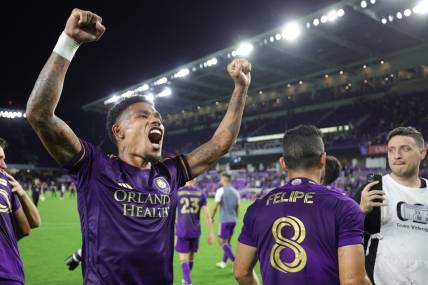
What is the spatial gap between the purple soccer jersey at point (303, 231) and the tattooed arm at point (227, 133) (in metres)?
0.50

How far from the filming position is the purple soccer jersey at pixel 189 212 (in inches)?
308

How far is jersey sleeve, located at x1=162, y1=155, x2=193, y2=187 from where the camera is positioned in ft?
9.09

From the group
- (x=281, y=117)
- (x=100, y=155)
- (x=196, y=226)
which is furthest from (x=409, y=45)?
(x=100, y=155)

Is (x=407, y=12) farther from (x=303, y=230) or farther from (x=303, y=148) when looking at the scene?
(x=303, y=230)

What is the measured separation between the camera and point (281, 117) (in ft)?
139

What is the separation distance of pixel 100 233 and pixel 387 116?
32.3m

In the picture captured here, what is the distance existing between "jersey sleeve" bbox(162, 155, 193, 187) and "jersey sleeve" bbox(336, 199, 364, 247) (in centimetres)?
103

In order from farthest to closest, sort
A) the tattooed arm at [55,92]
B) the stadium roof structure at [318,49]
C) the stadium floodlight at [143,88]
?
the stadium floodlight at [143,88] → the stadium roof structure at [318,49] → the tattooed arm at [55,92]

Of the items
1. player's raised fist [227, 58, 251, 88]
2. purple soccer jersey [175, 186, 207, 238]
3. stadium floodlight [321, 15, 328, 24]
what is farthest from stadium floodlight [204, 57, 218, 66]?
player's raised fist [227, 58, 251, 88]

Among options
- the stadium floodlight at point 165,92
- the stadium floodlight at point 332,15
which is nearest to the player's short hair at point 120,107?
the stadium floodlight at point 332,15

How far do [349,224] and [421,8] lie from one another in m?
22.7

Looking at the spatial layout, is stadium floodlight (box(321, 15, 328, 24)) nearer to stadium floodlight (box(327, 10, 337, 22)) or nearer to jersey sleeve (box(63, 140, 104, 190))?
stadium floodlight (box(327, 10, 337, 22))

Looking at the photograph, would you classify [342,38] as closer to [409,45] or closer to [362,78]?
[409,45]

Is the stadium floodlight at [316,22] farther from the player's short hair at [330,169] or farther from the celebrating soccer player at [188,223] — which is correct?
the player's short hair at [330,169]
